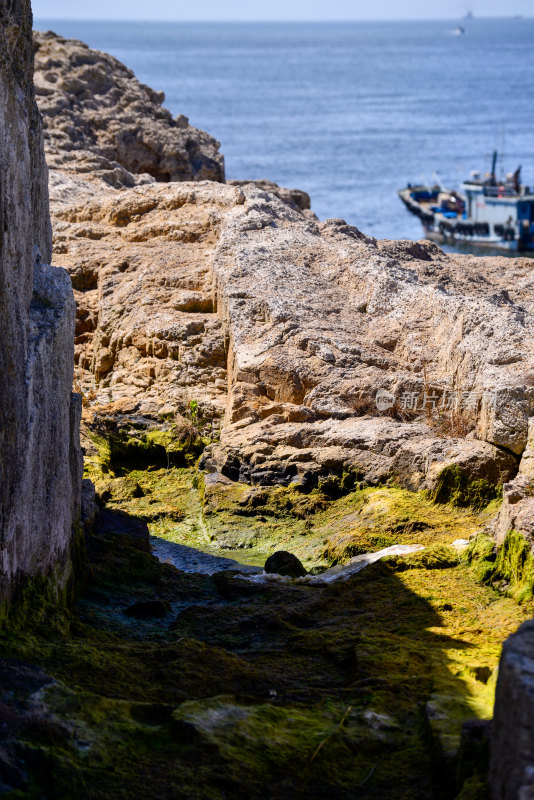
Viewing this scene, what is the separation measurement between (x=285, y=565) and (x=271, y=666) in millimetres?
2127

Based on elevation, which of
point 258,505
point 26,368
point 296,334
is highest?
point 296,334

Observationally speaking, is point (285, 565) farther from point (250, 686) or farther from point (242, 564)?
point (250, 686)

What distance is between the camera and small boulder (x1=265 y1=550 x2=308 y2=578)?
7.91 m

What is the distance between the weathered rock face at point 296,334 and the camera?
9.20 m

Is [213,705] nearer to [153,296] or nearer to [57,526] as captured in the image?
[57,526]

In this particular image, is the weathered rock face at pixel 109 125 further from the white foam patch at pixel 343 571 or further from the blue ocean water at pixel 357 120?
the blue ocean water at pixel 357 120

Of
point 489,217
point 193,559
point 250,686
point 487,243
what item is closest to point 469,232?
point 487,243

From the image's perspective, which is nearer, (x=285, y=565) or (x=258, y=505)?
(x=285, y=565)

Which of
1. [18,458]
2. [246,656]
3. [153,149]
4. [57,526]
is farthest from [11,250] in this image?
[153,149]

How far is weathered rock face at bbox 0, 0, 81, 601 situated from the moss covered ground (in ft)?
1.42

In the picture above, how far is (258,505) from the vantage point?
363 inches

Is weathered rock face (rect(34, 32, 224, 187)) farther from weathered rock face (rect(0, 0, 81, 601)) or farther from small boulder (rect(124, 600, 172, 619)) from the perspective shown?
small boulder (rect(124, 600, 172, 619))

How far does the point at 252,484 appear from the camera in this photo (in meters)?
9.46

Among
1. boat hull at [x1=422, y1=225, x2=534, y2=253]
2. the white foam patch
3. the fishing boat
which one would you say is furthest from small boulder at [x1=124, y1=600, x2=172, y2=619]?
boat hull at [x1=422, y1=225, x2=534, y2=253]
